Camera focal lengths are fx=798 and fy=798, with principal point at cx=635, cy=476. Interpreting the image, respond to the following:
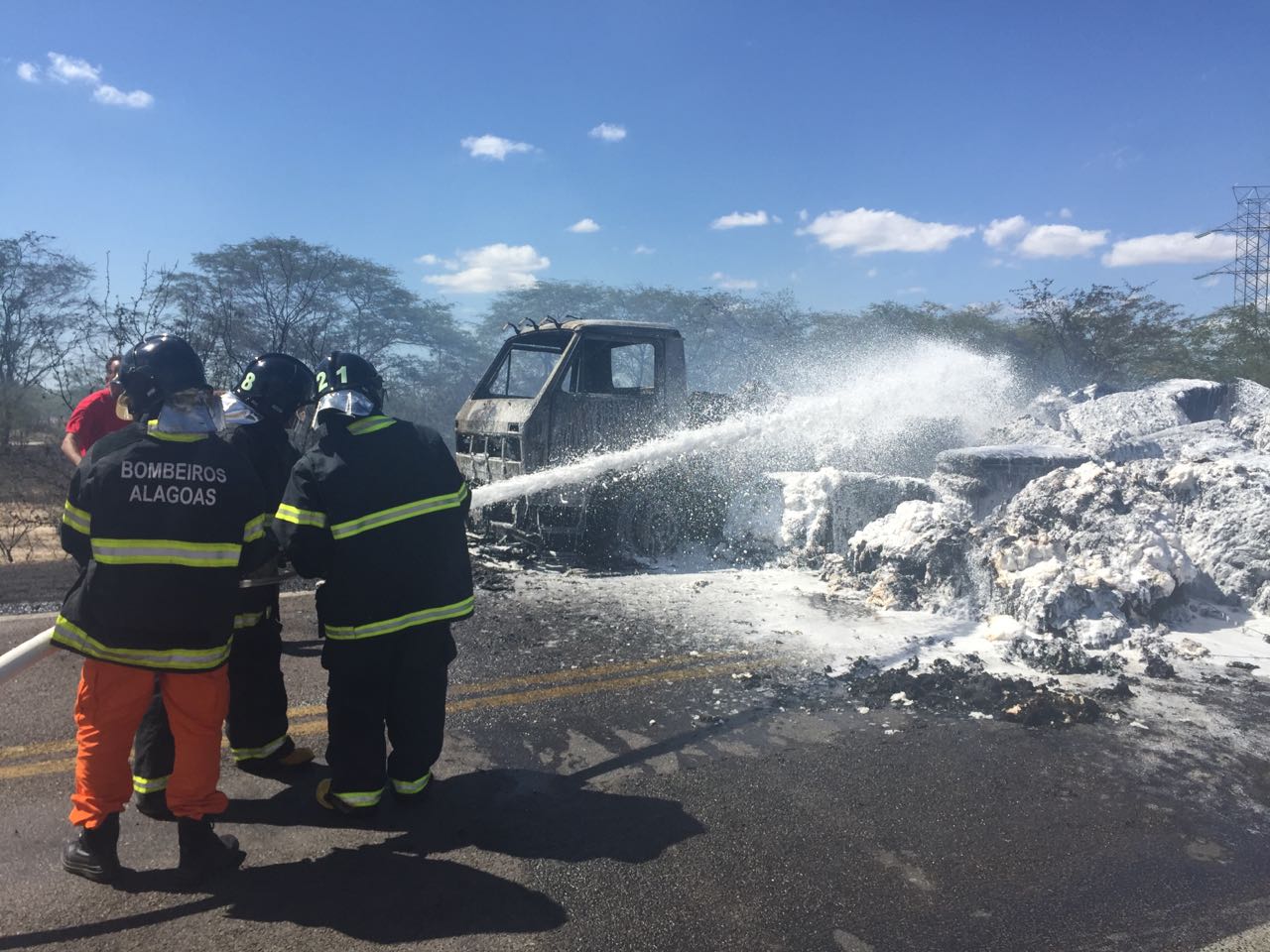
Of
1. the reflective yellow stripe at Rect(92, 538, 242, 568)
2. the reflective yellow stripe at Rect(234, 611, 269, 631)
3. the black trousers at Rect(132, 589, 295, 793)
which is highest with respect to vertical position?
the reflective yellow stripe at Rect(92, 538, 242, 568)

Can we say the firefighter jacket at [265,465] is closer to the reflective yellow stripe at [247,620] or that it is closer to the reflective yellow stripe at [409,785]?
the reflective yellow stripe at [247,620]

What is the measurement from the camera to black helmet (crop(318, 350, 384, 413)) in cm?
317

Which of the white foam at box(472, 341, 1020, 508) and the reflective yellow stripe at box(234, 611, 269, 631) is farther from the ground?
the white foam at box(472, 341, 1020, 508)

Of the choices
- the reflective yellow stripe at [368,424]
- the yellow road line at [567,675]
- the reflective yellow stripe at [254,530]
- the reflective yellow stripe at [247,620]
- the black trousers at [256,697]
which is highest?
the reflective yellow stripe at [368,424]

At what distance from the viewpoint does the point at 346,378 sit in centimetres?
318

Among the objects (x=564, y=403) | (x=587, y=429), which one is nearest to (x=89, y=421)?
(x=564, y=403)

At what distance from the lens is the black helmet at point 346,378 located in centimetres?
317

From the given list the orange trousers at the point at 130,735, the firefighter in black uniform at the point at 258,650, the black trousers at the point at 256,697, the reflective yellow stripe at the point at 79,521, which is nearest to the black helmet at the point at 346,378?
the firefighter in black uniform at the point at 258,650

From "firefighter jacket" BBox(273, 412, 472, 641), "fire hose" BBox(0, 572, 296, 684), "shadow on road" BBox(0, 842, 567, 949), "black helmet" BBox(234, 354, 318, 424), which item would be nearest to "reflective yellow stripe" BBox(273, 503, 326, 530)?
"firefighter jacket" BBox(273, 412, 472, 641)

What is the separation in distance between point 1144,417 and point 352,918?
11.0 m

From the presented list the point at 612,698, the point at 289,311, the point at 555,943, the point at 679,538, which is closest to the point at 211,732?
the point at 555,943

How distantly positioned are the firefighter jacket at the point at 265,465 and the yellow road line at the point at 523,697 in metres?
0.81

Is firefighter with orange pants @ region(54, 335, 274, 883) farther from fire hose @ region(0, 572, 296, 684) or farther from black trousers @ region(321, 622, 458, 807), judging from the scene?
black trousers @ region(321, 622, 458, 807)

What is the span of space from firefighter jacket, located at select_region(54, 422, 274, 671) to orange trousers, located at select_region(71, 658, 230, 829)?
0.08 metres
